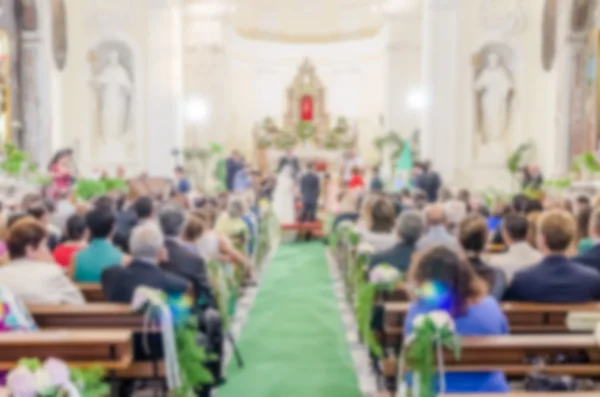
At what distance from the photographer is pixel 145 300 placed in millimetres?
3930

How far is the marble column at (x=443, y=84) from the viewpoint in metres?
15.4

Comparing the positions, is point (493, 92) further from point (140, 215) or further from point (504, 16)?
point (140, 215)

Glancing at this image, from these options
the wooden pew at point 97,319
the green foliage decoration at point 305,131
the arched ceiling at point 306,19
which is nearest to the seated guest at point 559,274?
the wooden pew at point 97,319

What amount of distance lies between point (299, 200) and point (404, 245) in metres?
10.5

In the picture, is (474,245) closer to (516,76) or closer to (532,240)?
(532,240)

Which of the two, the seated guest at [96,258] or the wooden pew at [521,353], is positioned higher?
the seated guest at [96,258]

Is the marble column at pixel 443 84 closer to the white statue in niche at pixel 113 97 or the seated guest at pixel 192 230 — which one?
the white statue in niche at pixel 113 97

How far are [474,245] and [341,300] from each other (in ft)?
14.1

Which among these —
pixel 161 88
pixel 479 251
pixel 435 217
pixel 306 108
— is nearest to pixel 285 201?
pixel 161 88

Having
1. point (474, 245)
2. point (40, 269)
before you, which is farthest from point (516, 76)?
point (40, 269)

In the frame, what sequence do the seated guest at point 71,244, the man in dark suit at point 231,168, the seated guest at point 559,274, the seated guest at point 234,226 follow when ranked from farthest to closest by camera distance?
the man in dark suit at point 231,168 → the seated guest at point 234,226 → the seated guest at point 71,244 → the seated guest at point 559,274

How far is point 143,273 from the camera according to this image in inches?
176

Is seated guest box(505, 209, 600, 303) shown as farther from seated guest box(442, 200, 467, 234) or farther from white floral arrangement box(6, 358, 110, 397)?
seated guest box(442, 200, 467, 234)

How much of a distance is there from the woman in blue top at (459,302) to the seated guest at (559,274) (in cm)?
88
